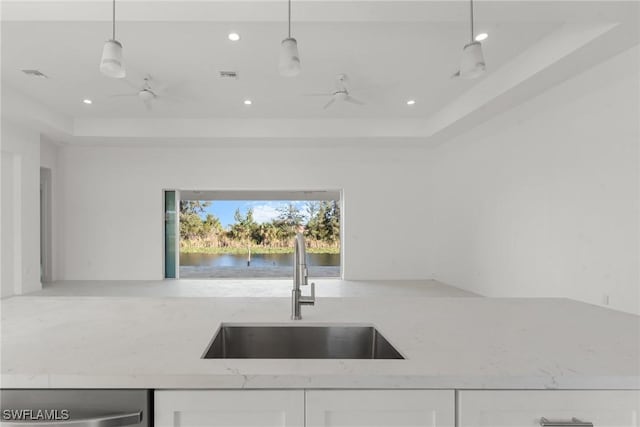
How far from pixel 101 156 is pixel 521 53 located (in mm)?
7196

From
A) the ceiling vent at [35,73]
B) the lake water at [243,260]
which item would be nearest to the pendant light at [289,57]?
the ceiling vent at [35,73]

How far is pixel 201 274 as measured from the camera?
7719 mm

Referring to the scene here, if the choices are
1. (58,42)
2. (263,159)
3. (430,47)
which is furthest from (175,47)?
(263,159)

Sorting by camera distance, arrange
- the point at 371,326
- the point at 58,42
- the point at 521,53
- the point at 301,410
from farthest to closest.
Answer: the point at 521,53 → the point at 58,42 → the point at 371,326 → the point at 301,410

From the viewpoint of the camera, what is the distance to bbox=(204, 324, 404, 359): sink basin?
131 centimetres

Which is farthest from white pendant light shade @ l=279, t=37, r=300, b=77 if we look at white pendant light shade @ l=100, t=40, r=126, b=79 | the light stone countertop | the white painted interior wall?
the white painted interior wall

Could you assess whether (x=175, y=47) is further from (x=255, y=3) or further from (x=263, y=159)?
(x=263, y=159)

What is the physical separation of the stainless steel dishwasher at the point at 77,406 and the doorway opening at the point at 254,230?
6.88 metres

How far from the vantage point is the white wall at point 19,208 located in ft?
16.8

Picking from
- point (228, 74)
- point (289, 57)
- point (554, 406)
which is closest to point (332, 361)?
point (554, 406)

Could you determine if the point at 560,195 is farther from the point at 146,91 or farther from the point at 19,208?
the point at 19,208

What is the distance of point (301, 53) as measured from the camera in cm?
370

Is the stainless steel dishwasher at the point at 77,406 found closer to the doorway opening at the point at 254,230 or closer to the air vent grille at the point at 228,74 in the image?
the air vent grille at the point at 228,74

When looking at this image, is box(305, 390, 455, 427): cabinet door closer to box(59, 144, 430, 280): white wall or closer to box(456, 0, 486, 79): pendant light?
box(456, 0, 486, 79): pendant light
